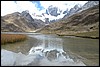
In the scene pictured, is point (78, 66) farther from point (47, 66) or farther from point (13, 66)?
point (13, 66)

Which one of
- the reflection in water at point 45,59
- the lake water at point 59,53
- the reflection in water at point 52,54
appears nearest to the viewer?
the reflection in water at point 45,59

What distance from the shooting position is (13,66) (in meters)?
17.1

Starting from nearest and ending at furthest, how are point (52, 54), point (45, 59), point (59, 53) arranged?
1. point (45, 59)
2. point (52, 54)
3. point (59, 53)

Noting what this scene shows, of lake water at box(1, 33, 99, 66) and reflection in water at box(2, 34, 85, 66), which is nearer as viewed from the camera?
reflection in water at box(2, 34, 85, 66)

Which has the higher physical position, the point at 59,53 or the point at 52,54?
the point at 52,54

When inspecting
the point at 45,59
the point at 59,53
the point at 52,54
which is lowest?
the point at 59,53

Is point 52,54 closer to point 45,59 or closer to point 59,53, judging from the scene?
point 59,53

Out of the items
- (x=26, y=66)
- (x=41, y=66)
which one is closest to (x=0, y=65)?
(x=26, y=66)

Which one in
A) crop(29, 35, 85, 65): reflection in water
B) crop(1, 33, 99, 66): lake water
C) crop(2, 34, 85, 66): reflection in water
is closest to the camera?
crop(2, 34, 85, 66): reflection in water

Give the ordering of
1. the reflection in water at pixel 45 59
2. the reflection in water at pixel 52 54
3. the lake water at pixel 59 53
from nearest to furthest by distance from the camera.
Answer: the reflection in water at pixel 45 59 < the lake water at pixel 59 53 < the reflection in water at pixel 52 54

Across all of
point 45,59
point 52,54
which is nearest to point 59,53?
point 52,54

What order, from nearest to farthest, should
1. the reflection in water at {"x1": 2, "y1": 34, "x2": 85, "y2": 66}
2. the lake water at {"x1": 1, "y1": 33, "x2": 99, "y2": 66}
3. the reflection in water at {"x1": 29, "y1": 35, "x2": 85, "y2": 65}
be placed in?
1. the reflection in water at {"x1": 2, "y1": 34, "x2": 85, "y2": 66}
2. the lake water at {"x1": 1, "y1": 33, "x2": 99, "y2": 66}
3. the reflection in water at {"x1": 29, "y1": 35, "x2": 85, "y2": 65}

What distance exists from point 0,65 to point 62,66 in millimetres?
4904

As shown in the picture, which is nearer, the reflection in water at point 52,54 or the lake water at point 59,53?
the lake water at point 59,53
